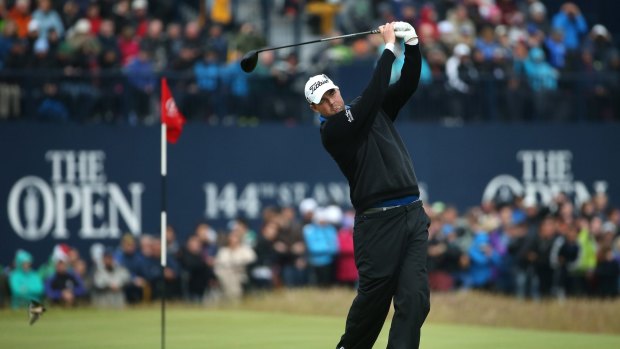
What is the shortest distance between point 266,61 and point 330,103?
13154mm

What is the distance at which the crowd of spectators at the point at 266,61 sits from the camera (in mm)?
21766

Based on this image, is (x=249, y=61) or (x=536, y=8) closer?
(x=249, y=61)

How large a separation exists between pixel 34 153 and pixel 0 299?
122 inches

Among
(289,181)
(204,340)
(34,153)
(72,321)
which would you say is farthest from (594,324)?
(34,153)

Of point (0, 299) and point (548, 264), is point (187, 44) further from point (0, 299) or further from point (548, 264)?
→ point (548, 264)

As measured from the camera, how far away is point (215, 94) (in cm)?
2270

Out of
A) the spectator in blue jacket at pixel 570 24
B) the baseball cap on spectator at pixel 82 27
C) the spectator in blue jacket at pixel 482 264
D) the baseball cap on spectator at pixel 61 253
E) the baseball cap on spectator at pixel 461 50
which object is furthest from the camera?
the spectator in blue jacket at pixel 570 24

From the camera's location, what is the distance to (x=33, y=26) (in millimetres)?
21766

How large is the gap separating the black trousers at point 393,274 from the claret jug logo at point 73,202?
13.0 m

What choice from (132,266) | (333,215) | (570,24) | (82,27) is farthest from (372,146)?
(570,24)

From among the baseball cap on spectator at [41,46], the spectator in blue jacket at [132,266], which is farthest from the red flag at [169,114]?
the baseball cap on spectator at [41,46]

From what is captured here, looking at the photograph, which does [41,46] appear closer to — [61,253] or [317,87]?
[61,253]

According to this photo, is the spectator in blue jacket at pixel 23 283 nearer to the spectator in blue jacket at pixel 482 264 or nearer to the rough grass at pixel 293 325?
the rough grass at pixel 293 325

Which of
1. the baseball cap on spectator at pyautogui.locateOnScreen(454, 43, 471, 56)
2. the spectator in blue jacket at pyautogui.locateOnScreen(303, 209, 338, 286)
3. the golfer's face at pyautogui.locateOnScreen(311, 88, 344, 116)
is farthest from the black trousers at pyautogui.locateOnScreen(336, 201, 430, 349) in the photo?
the baseball cap on spectator at pyautogui.locateOnScreen(454, 43, 471, 56)
